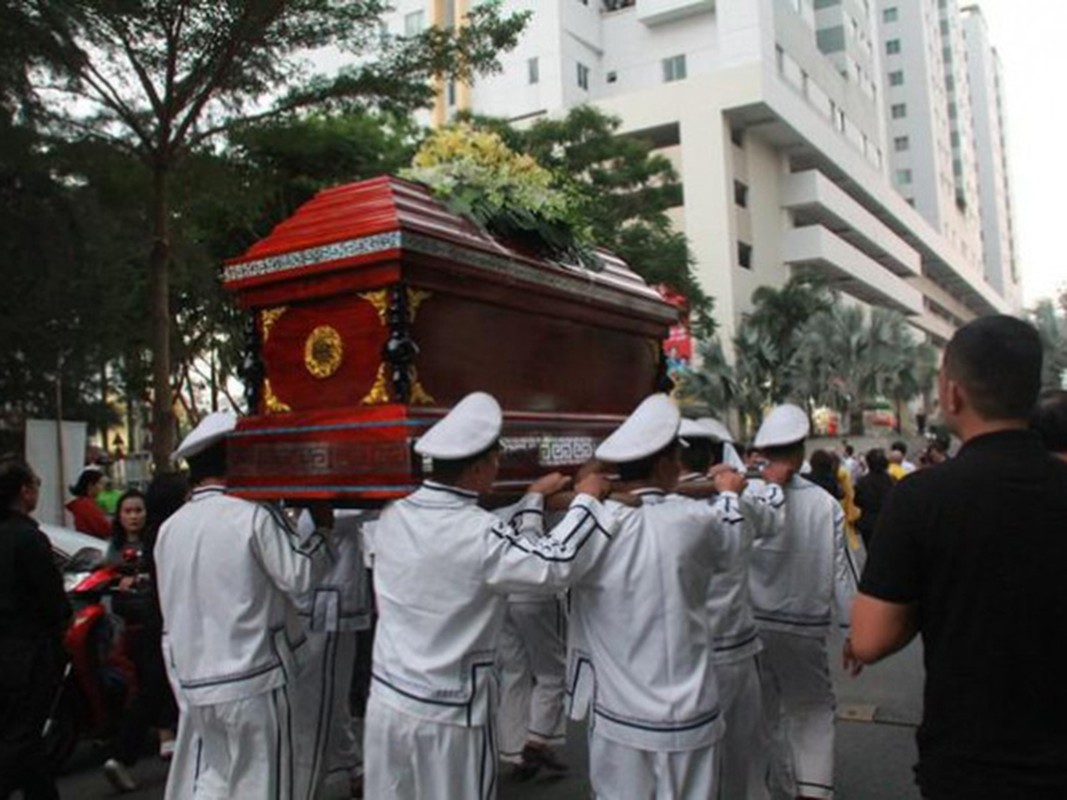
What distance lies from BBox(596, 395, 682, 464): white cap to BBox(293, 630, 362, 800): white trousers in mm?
1691

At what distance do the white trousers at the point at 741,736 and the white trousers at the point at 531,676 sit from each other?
1.19 m

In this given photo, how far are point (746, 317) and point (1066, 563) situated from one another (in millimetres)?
25601

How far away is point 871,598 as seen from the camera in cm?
189

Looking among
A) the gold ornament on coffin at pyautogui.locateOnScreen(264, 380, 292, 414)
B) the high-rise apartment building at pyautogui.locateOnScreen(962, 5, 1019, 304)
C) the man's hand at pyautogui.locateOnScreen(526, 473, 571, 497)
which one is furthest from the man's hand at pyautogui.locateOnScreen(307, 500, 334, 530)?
the high-rise apartment building at pyautogui.locateOnScreen(962, 5, 1019, 304)

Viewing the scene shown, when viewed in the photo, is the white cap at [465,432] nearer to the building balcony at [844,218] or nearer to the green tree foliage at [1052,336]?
the green tree foliage at [1052,336]

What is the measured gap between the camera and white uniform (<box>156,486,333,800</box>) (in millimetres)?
3242

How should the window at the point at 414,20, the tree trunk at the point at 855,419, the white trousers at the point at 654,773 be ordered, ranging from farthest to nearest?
1. the window at the point at 414,20
2. the tree trunk at the point at 855,419
3. the white trousers at the point at 654,773

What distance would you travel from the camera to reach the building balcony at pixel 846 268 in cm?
3284

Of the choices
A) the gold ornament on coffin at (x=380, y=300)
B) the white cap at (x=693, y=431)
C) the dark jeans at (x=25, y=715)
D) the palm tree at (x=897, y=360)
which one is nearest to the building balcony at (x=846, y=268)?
the palm tree at (x=897, y=360)

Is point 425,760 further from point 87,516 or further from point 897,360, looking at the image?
point 897,360

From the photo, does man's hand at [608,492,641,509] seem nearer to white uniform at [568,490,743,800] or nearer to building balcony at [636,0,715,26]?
white uniform at [568,490,743,800]

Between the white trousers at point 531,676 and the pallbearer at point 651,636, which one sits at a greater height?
the pallbearer at point 651,636

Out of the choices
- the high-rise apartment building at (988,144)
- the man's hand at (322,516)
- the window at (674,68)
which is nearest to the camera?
the man's hand at (322,516)

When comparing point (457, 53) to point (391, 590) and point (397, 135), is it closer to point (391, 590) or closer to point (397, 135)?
point (397, 135)
